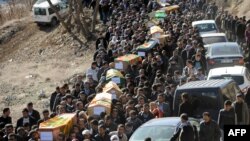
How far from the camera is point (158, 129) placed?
47.4 ft

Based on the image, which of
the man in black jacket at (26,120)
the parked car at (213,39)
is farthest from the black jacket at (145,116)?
the parked car at (213,39)

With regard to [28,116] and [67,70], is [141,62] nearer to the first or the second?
[28,116]

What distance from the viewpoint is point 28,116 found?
17.8 meters

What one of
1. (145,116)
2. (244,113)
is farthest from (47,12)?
(244,113)

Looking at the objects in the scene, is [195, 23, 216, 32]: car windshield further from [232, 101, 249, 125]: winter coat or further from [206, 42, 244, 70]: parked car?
[232, 101, 249, 125]: winter coat

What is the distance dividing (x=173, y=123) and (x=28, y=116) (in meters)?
4.60

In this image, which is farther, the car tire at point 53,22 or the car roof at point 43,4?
the car tire at point 53,22

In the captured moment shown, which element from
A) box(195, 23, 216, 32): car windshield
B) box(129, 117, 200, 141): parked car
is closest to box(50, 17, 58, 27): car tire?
box(195, 23, 216, 32): car windshield

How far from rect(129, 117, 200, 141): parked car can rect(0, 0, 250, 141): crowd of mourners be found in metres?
0.30

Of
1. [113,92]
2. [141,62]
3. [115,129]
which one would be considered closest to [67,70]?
[141,62]

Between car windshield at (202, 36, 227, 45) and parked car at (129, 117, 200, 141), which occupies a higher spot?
parked car at (129, 117, 200, 141)

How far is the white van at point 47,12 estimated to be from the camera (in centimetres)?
4513

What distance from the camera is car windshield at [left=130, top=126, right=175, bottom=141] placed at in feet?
46.4

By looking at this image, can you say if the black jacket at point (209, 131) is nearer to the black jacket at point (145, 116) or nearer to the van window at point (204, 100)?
the van window at point (204, 100)
